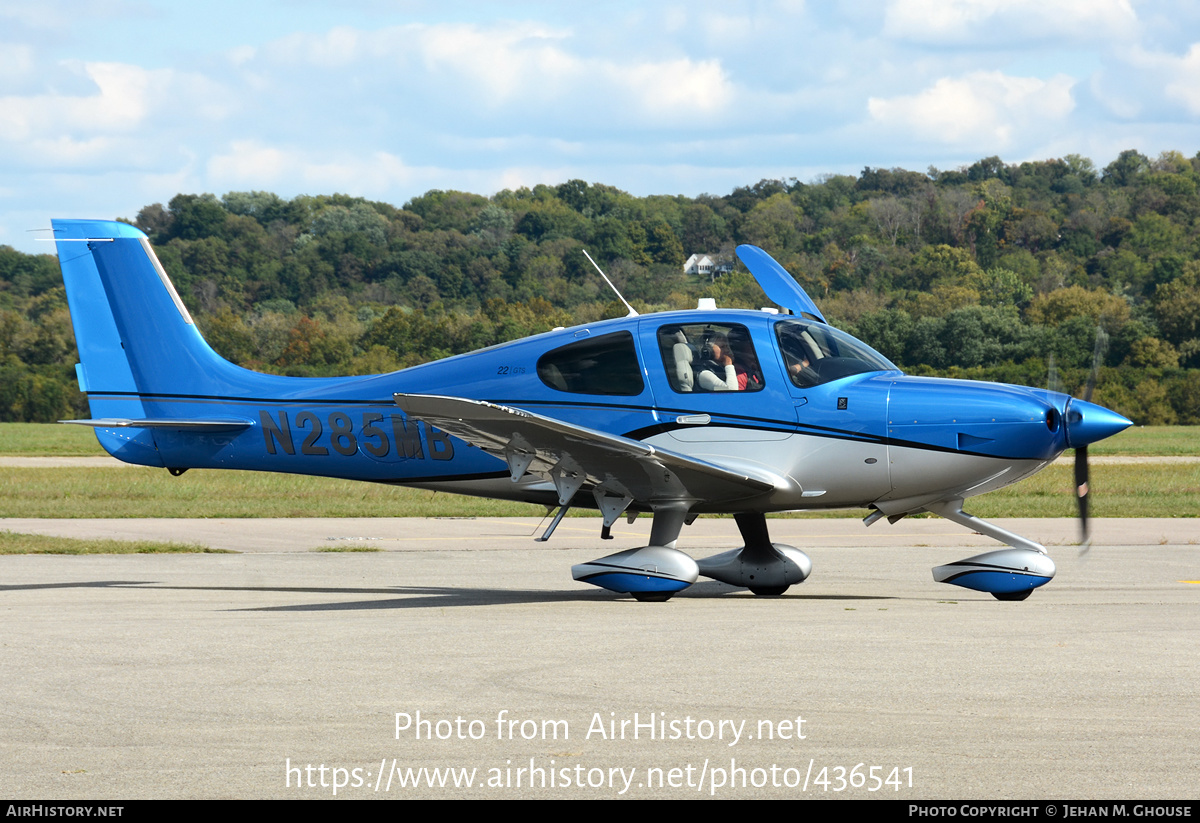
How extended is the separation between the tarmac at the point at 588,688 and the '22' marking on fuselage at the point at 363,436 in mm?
1459

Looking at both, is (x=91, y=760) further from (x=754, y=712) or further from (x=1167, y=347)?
(x=1167, y=347)

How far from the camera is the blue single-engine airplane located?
37.2 feet

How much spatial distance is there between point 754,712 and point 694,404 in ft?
17.7

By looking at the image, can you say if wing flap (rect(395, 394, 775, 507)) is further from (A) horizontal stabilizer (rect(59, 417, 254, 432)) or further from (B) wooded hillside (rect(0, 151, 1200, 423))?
(B) wooded hillside (rect(0, 151, 1200, 423))

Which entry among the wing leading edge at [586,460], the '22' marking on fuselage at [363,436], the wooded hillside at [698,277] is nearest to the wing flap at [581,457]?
the wing leading edge at [586,460]

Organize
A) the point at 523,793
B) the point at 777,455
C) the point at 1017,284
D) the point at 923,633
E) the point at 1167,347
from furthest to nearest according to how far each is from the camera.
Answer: the point at 1017,284 → the point at 1167,347 → the point at 777,455 → the point at 923,633 → the point at 523,793

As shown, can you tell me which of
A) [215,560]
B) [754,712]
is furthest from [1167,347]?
[754,712]

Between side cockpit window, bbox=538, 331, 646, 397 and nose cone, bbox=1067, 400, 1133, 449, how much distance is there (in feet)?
12.4

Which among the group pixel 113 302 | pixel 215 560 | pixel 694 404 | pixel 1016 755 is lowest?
pixel 215 560

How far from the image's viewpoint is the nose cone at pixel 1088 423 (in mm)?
11172

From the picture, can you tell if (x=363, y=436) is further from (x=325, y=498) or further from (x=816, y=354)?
(x=325, y=498)

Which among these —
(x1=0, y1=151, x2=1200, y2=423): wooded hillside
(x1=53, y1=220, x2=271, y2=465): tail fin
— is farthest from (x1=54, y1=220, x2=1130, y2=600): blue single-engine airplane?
(x1=0, y1=151, x2=1200, y2=423): wooded hillside

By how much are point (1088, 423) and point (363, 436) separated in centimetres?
686

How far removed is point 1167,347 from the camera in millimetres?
64812
